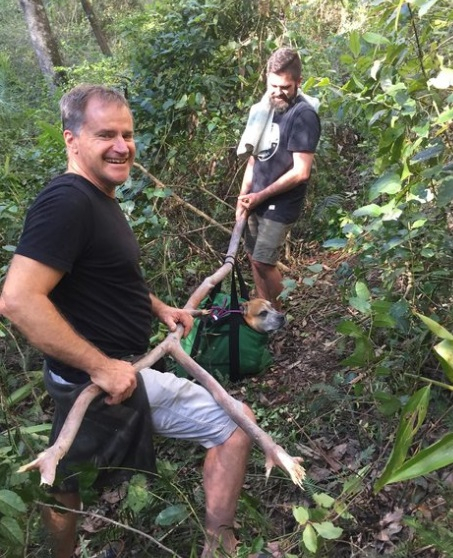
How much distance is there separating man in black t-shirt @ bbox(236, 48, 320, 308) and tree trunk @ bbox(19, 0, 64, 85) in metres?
7.54

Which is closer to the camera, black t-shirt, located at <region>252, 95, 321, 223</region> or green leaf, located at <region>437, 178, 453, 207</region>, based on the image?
green leaf, located at <region>437, 178, 453, 207</region>

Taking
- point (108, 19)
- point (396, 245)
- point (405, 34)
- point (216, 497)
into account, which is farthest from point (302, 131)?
point (108, 19)

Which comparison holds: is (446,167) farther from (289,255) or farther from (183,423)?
(289,255)

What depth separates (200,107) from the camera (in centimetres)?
507

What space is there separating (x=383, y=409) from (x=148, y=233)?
257 centimetres

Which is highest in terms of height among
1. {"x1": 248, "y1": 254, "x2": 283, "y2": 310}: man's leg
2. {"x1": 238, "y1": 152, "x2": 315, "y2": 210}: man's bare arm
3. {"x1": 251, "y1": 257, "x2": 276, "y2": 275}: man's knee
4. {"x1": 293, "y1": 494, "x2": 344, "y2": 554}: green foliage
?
{"x1": 238, "y1": 152, "x2": 315, "y2": 210}: man's bare arm

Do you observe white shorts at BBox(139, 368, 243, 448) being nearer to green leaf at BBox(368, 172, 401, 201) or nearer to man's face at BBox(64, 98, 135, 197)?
man's face at BBox(64, 98, 135, 197)

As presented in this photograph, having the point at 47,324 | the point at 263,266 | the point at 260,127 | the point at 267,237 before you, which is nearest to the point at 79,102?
the point at 47,324

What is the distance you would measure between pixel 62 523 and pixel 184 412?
0.68 meters

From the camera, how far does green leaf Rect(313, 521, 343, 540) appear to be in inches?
65.9

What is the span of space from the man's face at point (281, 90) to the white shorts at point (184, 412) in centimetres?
253

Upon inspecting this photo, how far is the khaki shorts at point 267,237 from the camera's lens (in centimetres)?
420

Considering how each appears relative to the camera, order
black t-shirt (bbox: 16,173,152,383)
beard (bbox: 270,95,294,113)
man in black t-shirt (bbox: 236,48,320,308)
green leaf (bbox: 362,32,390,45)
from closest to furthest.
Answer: black t-shirt (bbox: 16,173,152,383), green leaf (bbox: 362,32,390,45), man in black t-shirt (bbox: 236,48,320,308), beard (bbox: 270,95,294,113)

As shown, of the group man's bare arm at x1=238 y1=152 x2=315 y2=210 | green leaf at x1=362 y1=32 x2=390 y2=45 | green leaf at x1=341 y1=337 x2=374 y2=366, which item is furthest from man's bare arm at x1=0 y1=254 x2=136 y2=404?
man's bare arm at x1=238 y1=152 x2=315 y2=210
